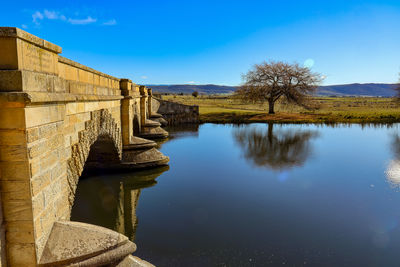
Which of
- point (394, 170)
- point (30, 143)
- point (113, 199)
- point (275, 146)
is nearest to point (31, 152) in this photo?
point (30, 143)

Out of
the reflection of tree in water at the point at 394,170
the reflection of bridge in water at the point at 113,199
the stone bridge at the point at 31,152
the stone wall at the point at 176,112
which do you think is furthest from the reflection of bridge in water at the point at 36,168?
the stone wall at the point at 176,112

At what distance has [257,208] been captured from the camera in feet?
31.5

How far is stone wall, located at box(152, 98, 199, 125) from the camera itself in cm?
3438

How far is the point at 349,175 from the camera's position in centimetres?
1348

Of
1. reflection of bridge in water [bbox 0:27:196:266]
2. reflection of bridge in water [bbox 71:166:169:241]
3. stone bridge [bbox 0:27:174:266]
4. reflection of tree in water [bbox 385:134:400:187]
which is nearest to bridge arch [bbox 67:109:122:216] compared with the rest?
reflection of bridge in water [bbox 0:27:196:266]

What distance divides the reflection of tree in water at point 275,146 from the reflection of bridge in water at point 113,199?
6383mm

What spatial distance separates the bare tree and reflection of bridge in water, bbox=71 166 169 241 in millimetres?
26562

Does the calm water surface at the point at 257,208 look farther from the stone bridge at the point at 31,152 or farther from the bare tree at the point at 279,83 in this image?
the bare tree at the point at 279,83

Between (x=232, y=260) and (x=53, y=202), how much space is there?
4.27 meters

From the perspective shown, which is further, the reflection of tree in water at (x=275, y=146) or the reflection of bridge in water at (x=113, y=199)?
the reflection of tree in water at (x=275, y=146)

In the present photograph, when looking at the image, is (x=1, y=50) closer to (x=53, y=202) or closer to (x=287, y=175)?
(x=53, y=202)

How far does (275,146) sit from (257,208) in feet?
38.8

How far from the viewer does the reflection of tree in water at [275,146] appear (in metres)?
16.2

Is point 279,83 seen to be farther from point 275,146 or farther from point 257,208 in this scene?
point 257,208
